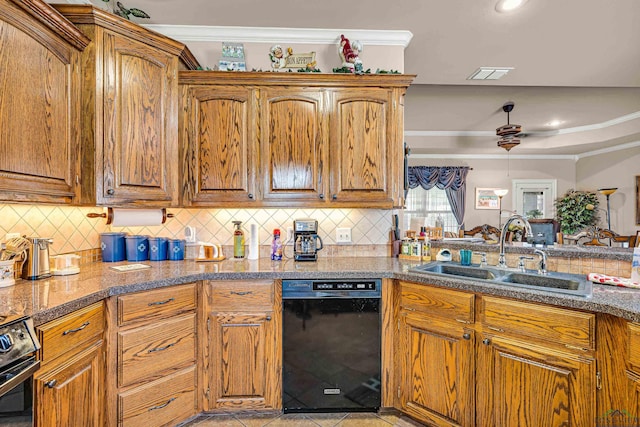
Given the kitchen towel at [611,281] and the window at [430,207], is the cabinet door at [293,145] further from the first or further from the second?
the window at [430,207]

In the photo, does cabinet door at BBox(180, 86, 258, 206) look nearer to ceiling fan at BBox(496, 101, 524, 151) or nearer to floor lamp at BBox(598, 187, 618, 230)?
ceiling fan at BBox(496, 101, 524, 151)

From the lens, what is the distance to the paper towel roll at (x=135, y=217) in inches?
75.5

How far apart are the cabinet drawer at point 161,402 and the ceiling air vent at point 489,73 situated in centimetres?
328

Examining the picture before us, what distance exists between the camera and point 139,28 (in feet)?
5.94

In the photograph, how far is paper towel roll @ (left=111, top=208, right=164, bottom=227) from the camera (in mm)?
1918

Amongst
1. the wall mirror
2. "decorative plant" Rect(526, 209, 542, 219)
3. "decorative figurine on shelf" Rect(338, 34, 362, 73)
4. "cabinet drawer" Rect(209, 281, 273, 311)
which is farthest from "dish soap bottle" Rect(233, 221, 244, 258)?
"decorative plant" Rect(526, 209, 542, 219)

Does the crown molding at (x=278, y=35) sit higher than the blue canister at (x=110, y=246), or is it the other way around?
the crown molding at (x=278, y=35)

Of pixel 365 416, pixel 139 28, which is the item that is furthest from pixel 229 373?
pixel 139 28

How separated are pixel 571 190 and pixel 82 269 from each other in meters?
8.04

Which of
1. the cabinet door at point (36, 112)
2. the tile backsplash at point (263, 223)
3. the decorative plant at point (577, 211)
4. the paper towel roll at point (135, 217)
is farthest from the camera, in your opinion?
the decorative plant at point (577, 211)

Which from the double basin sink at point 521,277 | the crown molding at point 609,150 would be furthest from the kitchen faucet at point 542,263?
the crown molding at point 609,150

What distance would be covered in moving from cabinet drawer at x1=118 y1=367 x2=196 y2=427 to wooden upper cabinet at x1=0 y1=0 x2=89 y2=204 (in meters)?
1.09

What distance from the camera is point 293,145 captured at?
214 cm

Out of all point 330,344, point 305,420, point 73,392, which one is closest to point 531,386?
point 330,344
